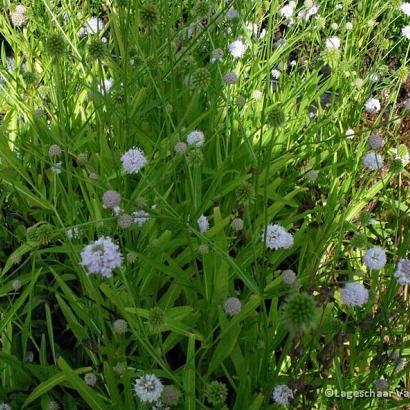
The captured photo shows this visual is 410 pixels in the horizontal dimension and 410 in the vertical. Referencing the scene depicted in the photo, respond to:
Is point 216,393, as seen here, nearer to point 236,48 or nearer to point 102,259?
point 102,259

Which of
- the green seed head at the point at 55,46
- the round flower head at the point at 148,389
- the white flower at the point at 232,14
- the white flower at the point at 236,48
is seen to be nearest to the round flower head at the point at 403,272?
the round flower head at the point at 148,389

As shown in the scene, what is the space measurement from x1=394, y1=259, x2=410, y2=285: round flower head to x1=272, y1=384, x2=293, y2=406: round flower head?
28 cm

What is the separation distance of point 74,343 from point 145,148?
1.75ft

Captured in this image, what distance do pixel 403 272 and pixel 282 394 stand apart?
0.30 meters

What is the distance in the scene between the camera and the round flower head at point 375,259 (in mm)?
953

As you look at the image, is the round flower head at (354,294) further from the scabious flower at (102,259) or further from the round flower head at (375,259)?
the scabious flower at (102,259)

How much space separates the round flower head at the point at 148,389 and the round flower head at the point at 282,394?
0.22m

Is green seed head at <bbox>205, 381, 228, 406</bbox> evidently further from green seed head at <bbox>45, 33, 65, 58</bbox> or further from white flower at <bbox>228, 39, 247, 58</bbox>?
white flower at <bbox>228, 39, 247, 58</bbox>

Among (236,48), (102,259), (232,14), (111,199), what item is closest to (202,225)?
(111,199)

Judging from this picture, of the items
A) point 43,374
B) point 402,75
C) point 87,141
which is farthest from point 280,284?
point 402,75

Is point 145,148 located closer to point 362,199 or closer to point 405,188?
point 362,199

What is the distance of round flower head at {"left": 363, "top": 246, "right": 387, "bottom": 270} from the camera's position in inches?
37.5

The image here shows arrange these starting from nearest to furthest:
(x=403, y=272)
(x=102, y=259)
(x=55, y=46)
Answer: (x=102, y=259) < (x=403, y=272) < (x=55, y=46)

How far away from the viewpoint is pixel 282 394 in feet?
2.98
